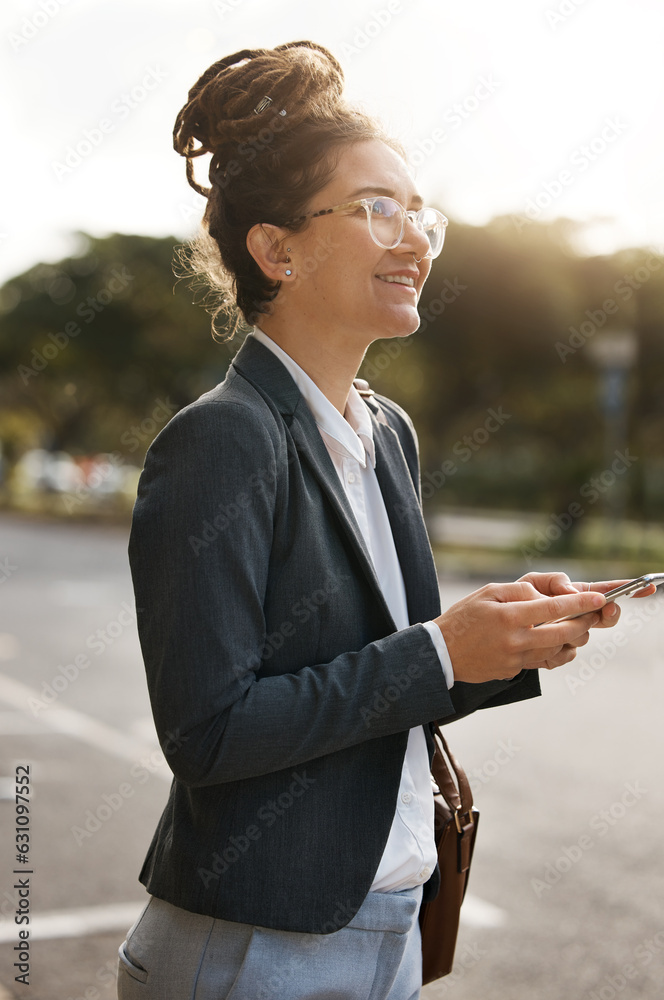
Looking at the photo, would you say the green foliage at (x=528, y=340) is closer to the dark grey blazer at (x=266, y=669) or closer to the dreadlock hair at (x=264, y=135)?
the dreadlock hair at (x=264, y=135)

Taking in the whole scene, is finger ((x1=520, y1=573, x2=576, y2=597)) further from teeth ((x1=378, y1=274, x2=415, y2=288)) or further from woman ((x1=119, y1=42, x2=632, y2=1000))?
teeth ((x1=378, y1=274, x2=415, y2=288))

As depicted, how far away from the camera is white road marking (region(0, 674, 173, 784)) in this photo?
6.27 metres

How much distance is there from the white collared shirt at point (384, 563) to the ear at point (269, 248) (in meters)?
0.09

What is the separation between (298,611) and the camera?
1.40 m

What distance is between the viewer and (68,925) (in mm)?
3945

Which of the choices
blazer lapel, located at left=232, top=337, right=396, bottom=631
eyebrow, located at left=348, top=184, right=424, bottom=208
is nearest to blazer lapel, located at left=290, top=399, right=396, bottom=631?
blazer lapel, located at left=232, top=337, right=396, bottom=631

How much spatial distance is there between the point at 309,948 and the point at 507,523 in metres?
30.5

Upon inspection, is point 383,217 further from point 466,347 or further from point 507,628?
point 466,347

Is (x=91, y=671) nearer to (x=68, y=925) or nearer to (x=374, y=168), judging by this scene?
(x=68, y=925)

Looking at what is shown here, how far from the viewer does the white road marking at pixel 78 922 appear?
3.85 m

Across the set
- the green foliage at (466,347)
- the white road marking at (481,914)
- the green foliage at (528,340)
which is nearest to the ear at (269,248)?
the white road marking at (481,914)

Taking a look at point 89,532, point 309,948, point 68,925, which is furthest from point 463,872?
point 89,532

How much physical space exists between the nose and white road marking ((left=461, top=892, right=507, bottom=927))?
3225mm

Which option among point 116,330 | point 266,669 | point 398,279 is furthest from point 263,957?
point 116,330
